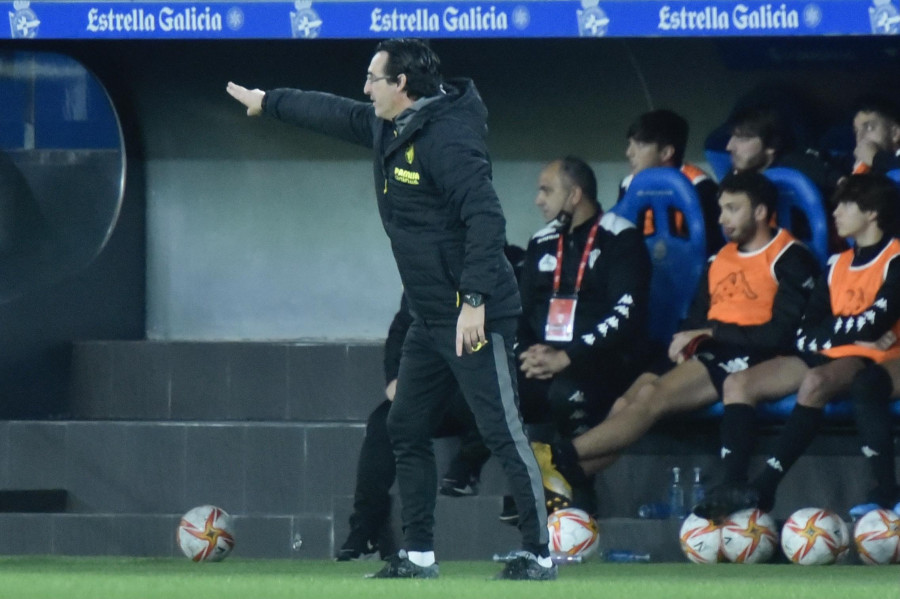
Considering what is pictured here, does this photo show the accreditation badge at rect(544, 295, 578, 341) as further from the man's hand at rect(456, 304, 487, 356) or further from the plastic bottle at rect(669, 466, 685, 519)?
the man's hand at rect(456, 304, 487, 356)

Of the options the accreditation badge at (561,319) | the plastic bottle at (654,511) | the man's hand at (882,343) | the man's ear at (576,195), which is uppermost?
the man's ear at (576,195)

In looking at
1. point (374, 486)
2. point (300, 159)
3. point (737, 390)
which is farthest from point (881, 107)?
point (300, 159)

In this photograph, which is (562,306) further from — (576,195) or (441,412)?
(441,412)

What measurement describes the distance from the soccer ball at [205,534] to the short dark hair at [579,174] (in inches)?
82.3

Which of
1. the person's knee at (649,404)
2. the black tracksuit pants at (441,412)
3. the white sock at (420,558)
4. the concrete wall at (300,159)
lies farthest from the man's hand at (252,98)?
the concrete wall at (300,159)

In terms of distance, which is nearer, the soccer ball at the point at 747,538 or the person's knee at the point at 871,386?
the soccer ball at the point at 747,538

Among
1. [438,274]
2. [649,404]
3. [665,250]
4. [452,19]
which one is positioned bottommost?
[649,404]

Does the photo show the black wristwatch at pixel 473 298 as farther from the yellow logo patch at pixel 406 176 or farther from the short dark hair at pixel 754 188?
the short dark hair at pixel 754 188

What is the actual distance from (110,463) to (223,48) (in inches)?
99.5

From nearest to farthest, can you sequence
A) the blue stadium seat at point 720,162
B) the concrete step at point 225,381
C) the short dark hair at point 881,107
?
the short dark hair at point 881,107 < the concrete step at point 225,381 < the blue stadium seat at point 720,162

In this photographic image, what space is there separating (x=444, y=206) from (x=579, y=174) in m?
2.40

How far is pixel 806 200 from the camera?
838 centimetres

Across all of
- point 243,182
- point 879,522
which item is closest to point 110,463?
point 243,182

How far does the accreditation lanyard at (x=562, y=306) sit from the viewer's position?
815 centimetres
